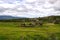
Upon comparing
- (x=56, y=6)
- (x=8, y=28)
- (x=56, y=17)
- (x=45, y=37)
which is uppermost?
(x=56, y=6)

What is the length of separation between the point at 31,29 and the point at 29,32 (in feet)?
0.23

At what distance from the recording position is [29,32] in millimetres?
2910

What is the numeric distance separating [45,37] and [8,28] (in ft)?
2.47

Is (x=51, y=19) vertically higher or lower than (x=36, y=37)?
higher

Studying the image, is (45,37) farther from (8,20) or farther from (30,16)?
(8,20)

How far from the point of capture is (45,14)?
9.84 ft

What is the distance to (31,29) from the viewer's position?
9.58 ft

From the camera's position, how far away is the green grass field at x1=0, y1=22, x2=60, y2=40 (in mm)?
2883

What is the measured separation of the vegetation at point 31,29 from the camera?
289 cm

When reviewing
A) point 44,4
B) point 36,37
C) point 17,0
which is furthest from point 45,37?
point 17,0

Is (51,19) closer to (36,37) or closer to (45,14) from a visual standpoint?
(45,14)

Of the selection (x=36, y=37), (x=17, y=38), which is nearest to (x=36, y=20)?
(x=36, y=37)

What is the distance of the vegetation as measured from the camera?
2.89 meters

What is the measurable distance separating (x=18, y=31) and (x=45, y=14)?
65 centimetres
